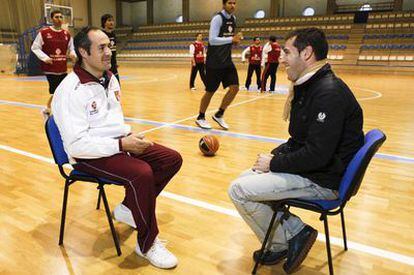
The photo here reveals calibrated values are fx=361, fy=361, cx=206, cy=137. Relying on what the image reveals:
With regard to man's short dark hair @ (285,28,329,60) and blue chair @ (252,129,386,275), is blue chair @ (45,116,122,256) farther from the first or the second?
man's short dark hair @ (285,28,329,60)

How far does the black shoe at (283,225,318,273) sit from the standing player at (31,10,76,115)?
195 inches

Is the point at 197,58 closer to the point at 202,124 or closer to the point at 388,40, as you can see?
the point at 202,124

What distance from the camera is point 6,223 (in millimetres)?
2834

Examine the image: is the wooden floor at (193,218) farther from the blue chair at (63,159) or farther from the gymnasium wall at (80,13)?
the gymnasium wall at (80,13)

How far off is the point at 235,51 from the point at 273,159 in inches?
887

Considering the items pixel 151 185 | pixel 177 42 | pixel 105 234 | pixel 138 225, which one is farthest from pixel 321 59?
pixel 177 42

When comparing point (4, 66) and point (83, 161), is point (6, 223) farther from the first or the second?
point (4, 66)

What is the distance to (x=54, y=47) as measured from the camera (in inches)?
237

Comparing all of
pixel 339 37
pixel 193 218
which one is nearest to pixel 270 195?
pixel 193 218

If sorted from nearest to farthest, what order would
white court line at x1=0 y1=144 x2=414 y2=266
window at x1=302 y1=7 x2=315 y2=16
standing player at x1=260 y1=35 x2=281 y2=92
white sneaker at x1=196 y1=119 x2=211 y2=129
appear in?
1. white court line at x1=0 y1=144 x2=414 y2=266
2. white sneaker at x1=196 y1=119 x2=211 y2=129
3. standing player at x1=260 y1=35 x2=281 y2=92
4. window at x1=302 y1=7 x2=315 y2=16

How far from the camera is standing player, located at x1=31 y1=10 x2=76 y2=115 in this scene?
5.87m

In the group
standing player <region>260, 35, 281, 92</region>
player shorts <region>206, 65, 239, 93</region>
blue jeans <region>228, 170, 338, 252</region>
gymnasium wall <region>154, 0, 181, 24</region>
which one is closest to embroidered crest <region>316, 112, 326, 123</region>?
blue jeans <region>228, 170, 338, 252</region>

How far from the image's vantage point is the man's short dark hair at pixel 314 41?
197 cm

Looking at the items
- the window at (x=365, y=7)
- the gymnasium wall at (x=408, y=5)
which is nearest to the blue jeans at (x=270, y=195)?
the gymnasium wall at (x=408, y=5)
